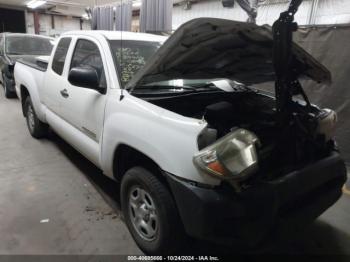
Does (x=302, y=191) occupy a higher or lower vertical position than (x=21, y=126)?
higher

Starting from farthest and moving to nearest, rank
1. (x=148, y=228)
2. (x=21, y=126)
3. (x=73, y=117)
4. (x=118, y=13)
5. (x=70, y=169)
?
(x=118, y=13) < (x=21, y=126) < (x=70, y=169) < (x=73, y=117) < (x=148, y=228)

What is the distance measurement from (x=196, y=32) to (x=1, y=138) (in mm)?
3943

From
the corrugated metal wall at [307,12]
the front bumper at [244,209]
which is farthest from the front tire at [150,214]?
the corrugated metal wall at [307,12]

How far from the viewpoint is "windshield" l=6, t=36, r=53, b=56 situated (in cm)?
714

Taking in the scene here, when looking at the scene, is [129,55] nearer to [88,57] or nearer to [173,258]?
[88,57]

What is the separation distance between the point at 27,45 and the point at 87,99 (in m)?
5.92

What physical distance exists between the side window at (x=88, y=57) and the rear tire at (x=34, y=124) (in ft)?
5.15

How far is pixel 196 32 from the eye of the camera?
1743 mm

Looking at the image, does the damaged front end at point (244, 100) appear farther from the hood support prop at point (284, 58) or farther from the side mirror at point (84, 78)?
the side mirror at point (84, 78)

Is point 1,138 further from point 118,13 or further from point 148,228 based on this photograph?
point 118,13

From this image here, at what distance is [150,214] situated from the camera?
1.98 meters

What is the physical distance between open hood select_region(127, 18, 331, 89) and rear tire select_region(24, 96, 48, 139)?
110 inches

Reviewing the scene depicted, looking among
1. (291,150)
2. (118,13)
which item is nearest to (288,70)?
(291,150)

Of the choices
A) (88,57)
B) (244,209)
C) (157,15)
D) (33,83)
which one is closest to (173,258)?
(244,209)
